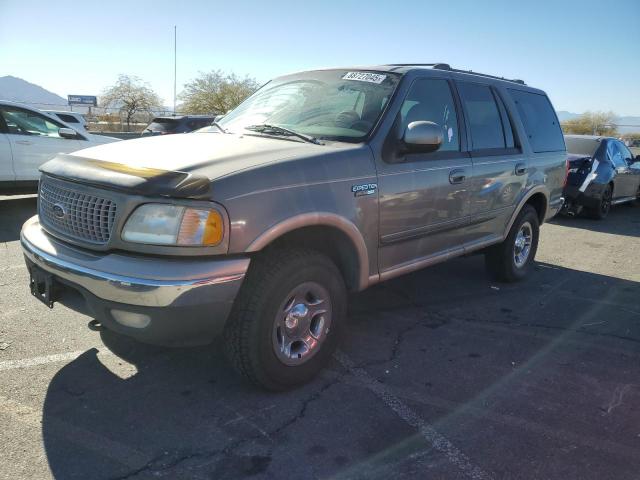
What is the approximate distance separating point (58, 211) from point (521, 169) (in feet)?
13.4

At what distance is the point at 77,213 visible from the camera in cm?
291

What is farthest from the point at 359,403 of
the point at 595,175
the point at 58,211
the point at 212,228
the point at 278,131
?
the point at 595,175

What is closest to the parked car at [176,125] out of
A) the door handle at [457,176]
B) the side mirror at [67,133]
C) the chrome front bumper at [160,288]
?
the side mirror at [67,133]

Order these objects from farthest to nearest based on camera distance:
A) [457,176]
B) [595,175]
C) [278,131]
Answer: [595,175] < [457,176] < [278,131]

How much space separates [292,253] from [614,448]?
2016 millimetres

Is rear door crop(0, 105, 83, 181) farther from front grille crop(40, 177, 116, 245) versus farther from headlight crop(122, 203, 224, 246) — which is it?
headlight crop(122, 203, 224, 246)

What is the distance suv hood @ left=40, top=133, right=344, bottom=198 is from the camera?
103 inches

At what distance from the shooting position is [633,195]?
11.9m

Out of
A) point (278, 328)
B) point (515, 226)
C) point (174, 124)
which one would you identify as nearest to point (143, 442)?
point (278, 328)

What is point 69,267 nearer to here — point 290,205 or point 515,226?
point 290,205

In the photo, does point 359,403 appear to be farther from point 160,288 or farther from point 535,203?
point 535,203

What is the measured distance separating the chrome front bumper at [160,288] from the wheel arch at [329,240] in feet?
0.79

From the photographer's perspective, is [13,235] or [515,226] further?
[13,235]

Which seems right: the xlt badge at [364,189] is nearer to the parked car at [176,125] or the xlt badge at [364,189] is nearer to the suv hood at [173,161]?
the suv hood at [173,161]
